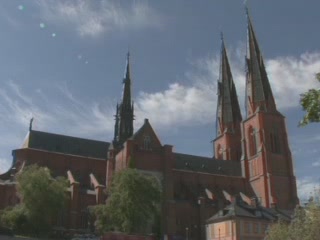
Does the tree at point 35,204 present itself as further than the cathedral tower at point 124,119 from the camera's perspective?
No

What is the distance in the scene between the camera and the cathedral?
195ft

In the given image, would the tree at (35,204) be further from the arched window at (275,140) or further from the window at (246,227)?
the arched window at (275,140)

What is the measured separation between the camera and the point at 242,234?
171ft

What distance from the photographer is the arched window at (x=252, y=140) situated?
7839 centimetres

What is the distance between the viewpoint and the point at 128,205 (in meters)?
47.2

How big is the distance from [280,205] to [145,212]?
31.3 m

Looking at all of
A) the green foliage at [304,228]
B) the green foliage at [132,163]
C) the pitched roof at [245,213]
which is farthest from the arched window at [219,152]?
the green foliage at [304,228]

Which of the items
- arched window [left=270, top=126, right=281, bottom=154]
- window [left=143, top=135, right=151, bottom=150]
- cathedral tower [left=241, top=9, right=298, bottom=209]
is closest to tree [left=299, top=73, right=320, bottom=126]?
window [left=143, top=135, right=151, bottom=150]

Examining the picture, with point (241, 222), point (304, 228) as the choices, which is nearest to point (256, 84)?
point (241, 222)

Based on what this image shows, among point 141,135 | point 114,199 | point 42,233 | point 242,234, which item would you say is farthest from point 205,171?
point 42,233

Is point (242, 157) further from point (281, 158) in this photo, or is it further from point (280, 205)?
point (280, 205)

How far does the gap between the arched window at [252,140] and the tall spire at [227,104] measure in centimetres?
960

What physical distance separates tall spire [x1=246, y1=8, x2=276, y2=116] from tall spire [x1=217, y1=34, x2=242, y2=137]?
28.5ft

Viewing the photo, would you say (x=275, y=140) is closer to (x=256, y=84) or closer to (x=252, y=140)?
(x=252, y=140)
